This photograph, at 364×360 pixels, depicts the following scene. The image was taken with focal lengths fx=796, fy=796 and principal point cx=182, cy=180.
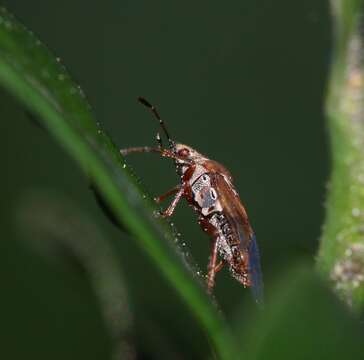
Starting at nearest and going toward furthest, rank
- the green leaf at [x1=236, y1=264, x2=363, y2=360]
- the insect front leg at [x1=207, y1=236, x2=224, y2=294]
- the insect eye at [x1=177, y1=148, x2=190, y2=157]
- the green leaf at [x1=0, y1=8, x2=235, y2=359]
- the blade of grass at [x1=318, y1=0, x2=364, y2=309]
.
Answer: the green leaf at [x1=236, y1=264, x2=363, y2=360] → the green leaf at [x1=0, y1=8, x2=235, y2=359] → the blade of grass at [x1=318, y1=0, x2=364, y2=309] → the insect front leg at [x1=207, y1=236, x2=224, y2=294] → the insect eye at [x1=177, y1=148, x2=190, y2=157]

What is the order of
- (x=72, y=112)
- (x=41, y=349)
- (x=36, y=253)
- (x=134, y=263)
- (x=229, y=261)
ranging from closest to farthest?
(x=72, y=112) → (x=41, y=349) → (x=36, y=253) → (x=134, y=263) → (x=229, y=261)

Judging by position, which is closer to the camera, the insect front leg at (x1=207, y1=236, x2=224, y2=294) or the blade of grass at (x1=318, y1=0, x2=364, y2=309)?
the blade of grass at (x1=318, y1=0, x2=364, y2=309)

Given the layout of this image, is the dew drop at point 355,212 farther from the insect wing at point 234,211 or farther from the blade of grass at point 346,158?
the insect wing at point 234,211

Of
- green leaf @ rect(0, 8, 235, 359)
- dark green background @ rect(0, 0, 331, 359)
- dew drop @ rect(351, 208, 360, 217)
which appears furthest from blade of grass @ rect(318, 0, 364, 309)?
green leaf @ rect(0, 8, 235, 359)

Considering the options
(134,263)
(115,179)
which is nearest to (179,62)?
(134,263)

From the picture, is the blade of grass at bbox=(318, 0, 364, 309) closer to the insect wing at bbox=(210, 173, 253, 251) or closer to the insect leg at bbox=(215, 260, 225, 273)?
the insect leg at bbox=(215, 260, 225, 273)

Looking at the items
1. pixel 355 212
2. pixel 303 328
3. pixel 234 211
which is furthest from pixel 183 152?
pixel 303 328

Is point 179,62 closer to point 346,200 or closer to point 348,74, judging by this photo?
point 348,74
